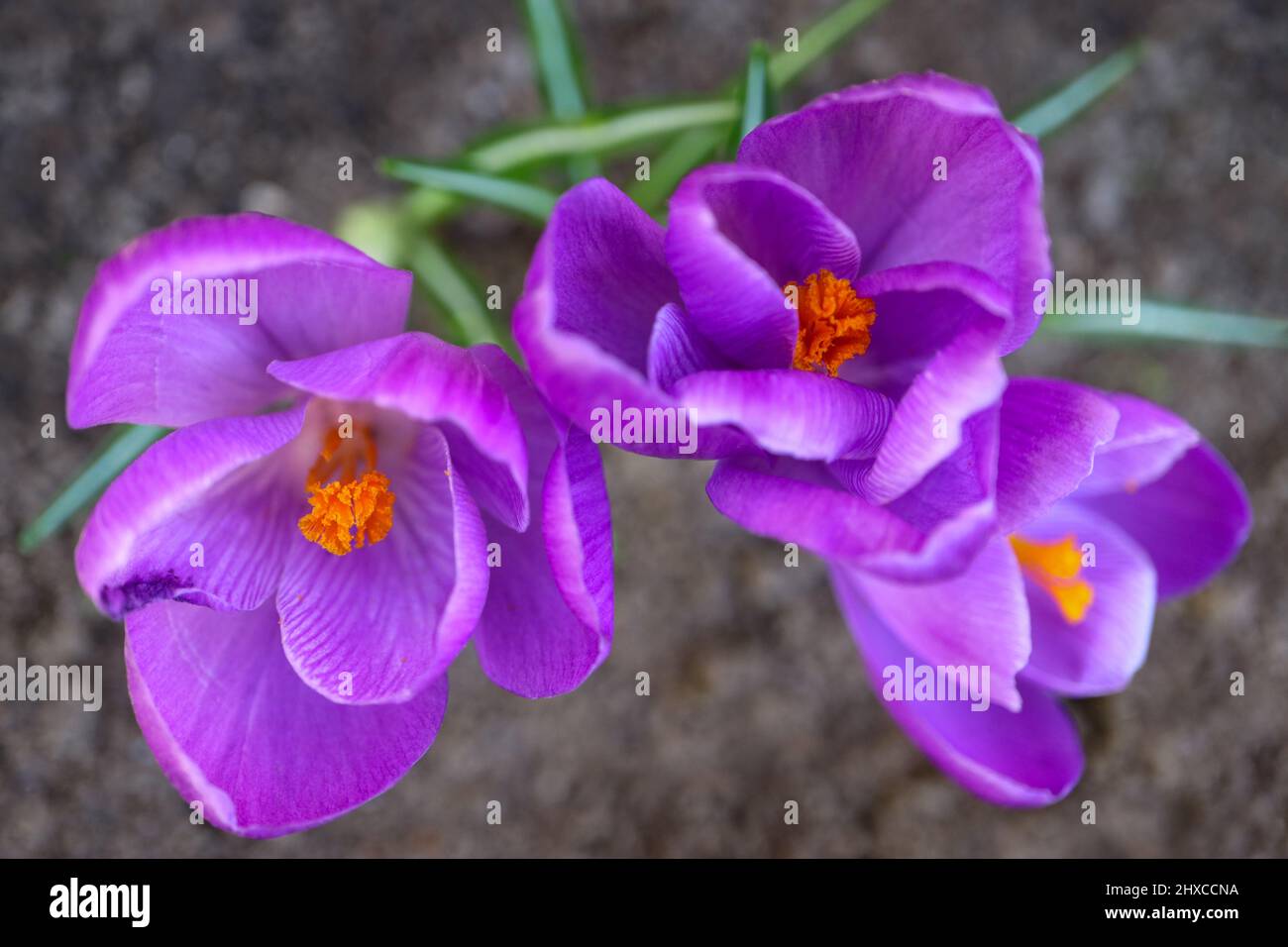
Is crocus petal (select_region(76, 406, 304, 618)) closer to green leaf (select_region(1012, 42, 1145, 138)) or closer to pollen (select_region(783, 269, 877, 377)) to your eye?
pollen (select_region(783, 269, 877, 377))

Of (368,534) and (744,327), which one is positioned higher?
(744,327)

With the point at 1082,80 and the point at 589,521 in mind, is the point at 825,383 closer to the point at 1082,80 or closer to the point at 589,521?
the point at 589,521

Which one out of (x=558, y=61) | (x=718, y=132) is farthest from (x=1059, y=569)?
(x=558, y=61)

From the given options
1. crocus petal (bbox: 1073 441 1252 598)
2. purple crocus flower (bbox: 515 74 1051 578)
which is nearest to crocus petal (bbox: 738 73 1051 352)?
purple crocus flower (bbox: 515 74 1051 578)

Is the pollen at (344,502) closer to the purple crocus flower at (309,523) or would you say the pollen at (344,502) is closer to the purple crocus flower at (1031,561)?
the purple crocus flower at (309,523)

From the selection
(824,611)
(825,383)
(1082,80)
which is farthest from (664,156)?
(824,611)
